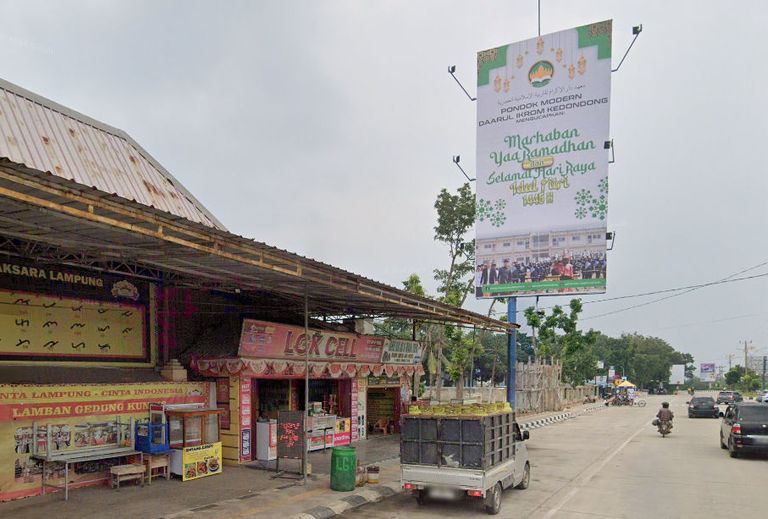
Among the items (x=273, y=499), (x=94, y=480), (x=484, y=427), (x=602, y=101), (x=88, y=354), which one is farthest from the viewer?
(x=602, y=101)

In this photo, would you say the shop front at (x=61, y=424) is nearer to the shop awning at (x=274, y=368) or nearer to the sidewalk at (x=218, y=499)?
the sidewalk at (x=218, y=499)

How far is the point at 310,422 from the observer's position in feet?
57.3

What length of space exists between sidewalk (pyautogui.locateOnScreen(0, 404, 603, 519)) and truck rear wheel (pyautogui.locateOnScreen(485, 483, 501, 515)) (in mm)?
2543

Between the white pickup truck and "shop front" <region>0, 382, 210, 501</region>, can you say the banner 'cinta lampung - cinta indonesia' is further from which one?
"shop front" <region>0, 382, 210, 501</region>

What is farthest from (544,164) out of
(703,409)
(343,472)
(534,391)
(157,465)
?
(703,409)

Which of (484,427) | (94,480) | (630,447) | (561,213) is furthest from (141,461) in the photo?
(561,213)

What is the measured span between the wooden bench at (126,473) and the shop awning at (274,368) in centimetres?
319

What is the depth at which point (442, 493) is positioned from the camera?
1083 cm

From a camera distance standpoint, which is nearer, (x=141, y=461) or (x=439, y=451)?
(x=439, y=451)

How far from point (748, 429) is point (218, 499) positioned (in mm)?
15114

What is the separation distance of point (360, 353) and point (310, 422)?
11.1 ft

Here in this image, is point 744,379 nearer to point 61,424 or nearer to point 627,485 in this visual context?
point 627,485

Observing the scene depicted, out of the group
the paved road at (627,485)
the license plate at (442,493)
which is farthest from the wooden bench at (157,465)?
the license plate at (442,493)

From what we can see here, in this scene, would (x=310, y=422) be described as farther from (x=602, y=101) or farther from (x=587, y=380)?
(x=587, y=380)
